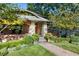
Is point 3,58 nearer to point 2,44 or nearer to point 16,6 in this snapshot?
point 2,44

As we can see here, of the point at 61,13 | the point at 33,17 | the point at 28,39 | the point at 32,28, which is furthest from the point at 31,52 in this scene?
the point at 61,13

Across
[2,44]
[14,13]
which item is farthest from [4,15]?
[2,44]

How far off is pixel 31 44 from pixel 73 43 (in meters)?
0.43

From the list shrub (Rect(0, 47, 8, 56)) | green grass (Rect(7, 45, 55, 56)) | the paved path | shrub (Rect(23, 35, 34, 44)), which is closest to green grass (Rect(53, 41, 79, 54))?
the paved path

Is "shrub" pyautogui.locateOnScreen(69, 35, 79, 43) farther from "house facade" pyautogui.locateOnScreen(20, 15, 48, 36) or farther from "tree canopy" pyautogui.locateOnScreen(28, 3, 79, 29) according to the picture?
"house facade" pyautogui.locateOnScreen(20, 15, 48, 36)

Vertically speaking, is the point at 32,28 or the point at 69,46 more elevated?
the point at 32,28

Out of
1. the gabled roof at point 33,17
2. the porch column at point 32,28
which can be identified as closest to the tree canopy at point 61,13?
the gabled roof at point 33,17

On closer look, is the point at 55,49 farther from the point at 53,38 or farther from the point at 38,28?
the point at 38,28

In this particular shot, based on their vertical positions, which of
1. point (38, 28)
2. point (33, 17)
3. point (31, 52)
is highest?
point (33, 17)

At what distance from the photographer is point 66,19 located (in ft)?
9.36

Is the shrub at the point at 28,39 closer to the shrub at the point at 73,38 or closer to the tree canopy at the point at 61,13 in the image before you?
the tree canopy at the point at 61,13

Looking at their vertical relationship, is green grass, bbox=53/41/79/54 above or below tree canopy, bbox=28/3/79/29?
below

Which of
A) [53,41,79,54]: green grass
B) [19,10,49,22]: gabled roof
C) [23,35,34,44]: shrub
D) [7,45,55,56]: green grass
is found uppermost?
[19,10,49,22]: gabled roof

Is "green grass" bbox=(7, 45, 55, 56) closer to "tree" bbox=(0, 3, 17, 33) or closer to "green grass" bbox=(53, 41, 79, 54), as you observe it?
"green grass" bbox=(53, 41, 79, 54)
